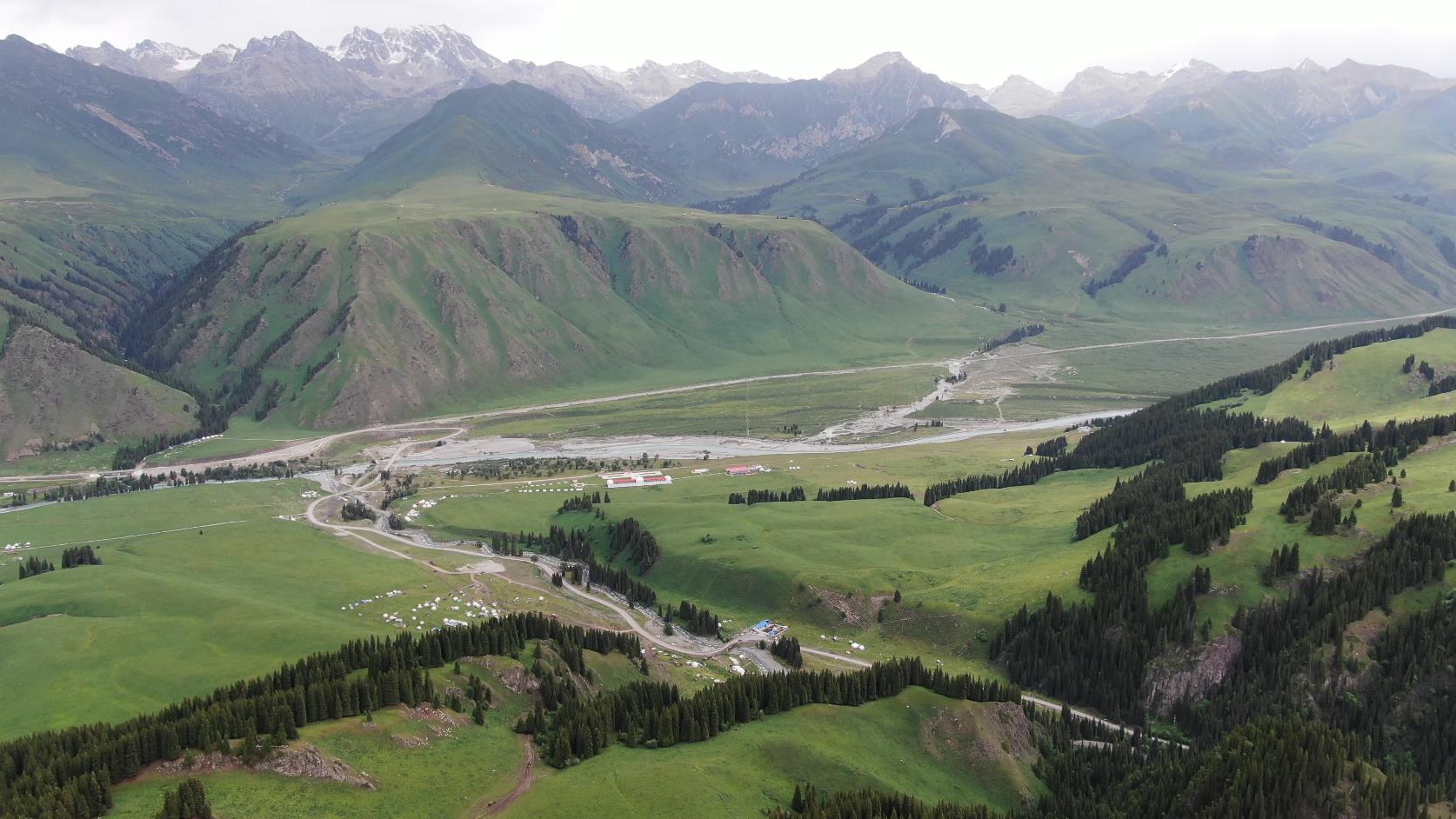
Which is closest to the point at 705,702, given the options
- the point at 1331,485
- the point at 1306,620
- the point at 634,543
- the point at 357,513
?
the point at 1306,620

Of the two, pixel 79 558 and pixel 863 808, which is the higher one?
pixel 79 558

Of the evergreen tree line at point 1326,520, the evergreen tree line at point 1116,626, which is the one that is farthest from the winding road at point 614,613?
the evergreen tree line at point 1326,520

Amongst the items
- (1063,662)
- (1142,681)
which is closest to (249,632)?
(1063,662)

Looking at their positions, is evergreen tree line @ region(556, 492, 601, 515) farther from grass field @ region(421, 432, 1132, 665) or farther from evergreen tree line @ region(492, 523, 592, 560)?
evergreen tree line @ region(492, 523, 592, 560)

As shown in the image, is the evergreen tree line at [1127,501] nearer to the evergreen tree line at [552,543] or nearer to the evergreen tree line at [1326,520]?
the evergreen tree line at [1326,520]

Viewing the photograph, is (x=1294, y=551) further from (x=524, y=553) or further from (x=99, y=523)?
(x=99, y=523)

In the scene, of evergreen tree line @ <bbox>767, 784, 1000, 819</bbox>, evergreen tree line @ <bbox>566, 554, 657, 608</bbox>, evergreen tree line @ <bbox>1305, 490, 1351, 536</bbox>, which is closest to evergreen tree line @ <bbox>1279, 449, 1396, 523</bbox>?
evergreen tree line @ <bbox>1305, 490, 1351, 536</bbox>

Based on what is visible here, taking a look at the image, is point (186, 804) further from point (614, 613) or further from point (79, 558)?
point (79, 558)
